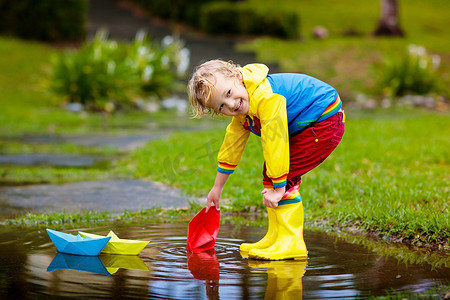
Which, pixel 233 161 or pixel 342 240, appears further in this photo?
pixel 342 240

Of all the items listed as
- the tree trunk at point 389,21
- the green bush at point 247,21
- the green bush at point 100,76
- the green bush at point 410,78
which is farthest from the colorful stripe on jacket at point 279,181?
the tree trunk at point 389,21

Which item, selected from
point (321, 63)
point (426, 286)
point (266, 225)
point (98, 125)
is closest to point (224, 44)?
point (321, 63)

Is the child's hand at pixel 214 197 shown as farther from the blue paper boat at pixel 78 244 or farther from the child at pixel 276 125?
the blue paper boat at pixel 78 244

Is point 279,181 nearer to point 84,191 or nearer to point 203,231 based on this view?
point 203,231

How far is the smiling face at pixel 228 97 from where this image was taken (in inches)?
134

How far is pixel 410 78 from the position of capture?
15.2 m

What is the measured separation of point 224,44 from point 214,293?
19.0m

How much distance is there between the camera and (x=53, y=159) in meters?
8.01

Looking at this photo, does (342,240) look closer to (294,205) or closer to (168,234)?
(294,205)

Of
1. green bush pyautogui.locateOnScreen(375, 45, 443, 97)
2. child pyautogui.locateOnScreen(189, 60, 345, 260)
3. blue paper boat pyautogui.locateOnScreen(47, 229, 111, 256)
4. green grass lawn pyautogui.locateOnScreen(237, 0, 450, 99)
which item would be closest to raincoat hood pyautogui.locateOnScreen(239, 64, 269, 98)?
child pyautogui.locateOnScreen(189, 60, 345, 260)

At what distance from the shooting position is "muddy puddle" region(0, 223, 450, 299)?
2889mm

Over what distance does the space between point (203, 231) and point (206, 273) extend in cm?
60

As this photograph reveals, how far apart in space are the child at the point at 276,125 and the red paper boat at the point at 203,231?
77 mm

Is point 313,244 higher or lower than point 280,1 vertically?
lower
